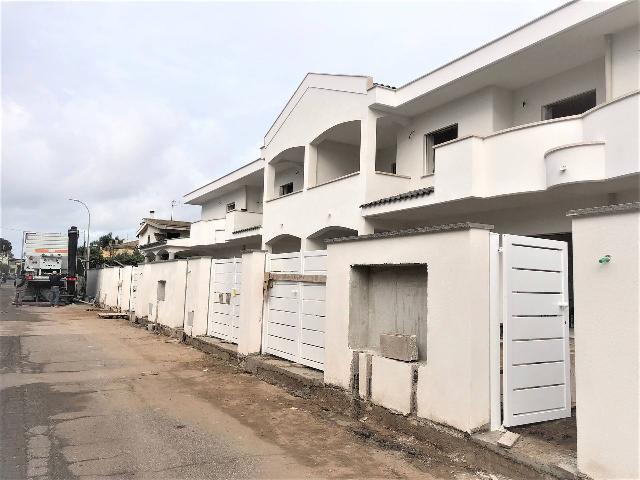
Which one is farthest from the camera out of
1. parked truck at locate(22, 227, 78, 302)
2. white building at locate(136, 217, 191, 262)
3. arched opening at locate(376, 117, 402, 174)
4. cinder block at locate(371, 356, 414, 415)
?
white building at locate(136, 217, 191, 262)

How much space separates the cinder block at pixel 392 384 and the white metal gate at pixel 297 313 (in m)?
1.85

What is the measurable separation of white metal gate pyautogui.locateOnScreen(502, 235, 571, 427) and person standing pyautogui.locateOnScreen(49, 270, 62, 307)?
98.4ft

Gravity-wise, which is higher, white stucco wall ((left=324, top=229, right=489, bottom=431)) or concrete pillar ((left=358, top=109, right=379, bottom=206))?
concrete pillar ((left=358, top=109, right=379, bottom=206))

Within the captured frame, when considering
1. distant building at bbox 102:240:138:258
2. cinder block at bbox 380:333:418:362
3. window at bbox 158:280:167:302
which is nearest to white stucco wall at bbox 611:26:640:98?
cinder block at bbox 380:333:418:362

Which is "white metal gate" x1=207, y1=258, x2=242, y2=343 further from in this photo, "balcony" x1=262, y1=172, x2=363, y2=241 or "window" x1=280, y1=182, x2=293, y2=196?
"window" x1=280, y1=182, x2=293, y2=196

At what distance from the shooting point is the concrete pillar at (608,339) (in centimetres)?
351

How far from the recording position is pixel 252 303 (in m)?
10.1

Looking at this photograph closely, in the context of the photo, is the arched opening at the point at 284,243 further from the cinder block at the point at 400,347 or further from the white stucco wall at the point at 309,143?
the cinder block at the point at 400,347

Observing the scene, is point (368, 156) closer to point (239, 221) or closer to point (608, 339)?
point (608, 339)

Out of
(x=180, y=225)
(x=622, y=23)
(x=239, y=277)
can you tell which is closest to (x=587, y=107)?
(x=622, y=23)

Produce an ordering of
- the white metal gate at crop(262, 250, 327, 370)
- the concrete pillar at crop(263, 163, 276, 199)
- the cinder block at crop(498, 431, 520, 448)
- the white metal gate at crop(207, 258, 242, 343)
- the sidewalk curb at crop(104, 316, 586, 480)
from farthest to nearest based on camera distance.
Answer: the concrete pillar at crop(263, 163, 276, 199) → the white metal gate at crop(207, 258, 242, 343) → the white metal gate at crop(262, 250, 327, 370) → the cinder block at crop(498, 431, 520, 448) → the sidewalk curb at crop(104, 316, 586, 480)

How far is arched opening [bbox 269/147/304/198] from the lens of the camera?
17581 millimetres

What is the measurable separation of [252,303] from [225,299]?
2.12m

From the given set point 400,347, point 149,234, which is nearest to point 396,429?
point 400,347
